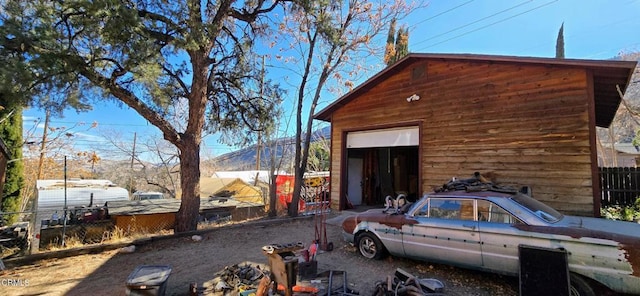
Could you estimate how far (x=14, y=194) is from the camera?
46.4 ft

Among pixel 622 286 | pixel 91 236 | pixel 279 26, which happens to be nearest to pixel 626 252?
pixel 622 286

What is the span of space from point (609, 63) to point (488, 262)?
15.2 ft

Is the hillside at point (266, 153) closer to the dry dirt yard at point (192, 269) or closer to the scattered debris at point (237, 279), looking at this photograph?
the dry dirt yard at point (192, 269)

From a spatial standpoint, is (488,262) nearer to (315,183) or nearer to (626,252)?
(626,252)

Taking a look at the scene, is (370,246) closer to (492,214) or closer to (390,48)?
(492,214)

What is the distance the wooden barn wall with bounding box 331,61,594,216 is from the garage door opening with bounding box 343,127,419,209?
233cm

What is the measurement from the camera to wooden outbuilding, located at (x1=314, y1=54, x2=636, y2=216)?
5.88 meters

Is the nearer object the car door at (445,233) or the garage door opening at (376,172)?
the car door at (445,233)

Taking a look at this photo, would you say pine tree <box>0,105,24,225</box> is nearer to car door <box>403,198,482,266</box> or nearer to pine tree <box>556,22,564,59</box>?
car door <box>403,198,482,266</box>

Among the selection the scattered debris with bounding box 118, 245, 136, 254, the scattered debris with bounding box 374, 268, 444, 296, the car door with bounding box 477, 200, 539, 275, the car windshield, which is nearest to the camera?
the scattered debris with bounding box 374, 268, 444, 296

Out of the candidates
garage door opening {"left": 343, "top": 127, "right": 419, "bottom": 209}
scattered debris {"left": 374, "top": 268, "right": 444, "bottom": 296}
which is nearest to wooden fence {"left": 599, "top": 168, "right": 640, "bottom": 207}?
garage door opening {"left": 343, "top": 127, "right": 419, "bottom": 209}

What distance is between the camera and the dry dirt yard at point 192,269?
4332mm

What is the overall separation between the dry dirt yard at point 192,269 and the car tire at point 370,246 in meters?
0.14

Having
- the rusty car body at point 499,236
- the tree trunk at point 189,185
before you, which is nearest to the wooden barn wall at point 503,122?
the rusty car body at point 499,236
